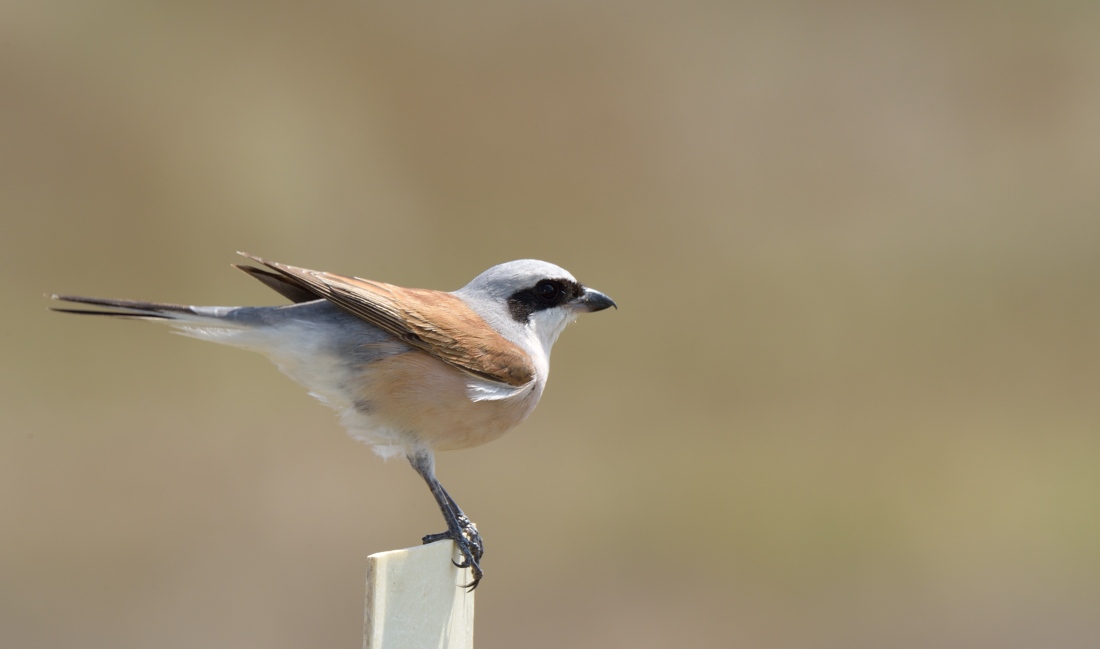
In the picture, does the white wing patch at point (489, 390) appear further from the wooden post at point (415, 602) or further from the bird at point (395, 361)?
the wooden post at point (415, 602)

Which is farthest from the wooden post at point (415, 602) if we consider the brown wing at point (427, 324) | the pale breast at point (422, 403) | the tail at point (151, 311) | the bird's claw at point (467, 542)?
the tail at point (151, 311)

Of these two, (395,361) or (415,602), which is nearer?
(415,602)

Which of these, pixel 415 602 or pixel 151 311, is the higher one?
pixel 151 311

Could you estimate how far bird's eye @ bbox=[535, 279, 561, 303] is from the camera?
2.14m

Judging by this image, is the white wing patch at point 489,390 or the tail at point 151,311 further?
the white wing patch at point 489,390

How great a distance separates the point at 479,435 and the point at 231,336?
1.93ft

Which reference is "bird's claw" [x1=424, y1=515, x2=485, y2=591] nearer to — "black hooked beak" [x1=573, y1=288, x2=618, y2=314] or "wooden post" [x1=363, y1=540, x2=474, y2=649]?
"wooden post" [x1=363, y1=540, x2=474, y2=649]

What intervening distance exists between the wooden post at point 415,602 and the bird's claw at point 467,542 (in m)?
0.14

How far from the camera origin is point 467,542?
1824mm

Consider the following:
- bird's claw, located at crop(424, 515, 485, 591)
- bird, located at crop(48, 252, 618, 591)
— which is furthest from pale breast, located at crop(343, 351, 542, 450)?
bird's claw, located at crop(424, 515, 485, 591)

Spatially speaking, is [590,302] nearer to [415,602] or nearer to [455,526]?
[455,526]

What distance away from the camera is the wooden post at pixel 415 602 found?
1359mm

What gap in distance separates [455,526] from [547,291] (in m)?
0.64

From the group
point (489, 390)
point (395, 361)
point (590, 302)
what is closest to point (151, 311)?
point (395, 361)
